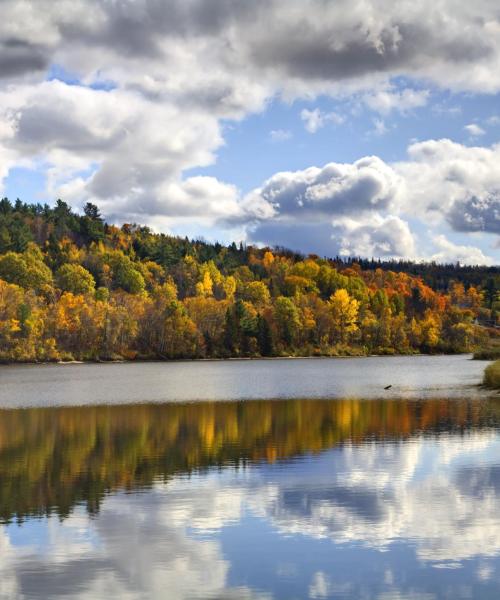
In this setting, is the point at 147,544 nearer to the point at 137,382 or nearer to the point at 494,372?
the point at 494,372

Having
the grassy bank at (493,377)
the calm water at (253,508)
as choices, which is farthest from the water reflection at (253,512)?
the grassy bank at (493,377)

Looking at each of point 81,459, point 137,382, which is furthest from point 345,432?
point 137,382

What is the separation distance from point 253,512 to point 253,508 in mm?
531

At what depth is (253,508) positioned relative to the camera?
25438 mm

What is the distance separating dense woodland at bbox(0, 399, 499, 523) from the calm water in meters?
0.13

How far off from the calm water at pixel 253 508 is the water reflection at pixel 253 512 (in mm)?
63

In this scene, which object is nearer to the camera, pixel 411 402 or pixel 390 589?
pixel 390 589

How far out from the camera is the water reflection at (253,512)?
18453 millimetres

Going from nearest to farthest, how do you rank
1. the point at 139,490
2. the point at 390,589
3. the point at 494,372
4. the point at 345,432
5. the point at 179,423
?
the point at 390,589, the point at 139,490, the point at 345,432, the point at 179,423, the point at 494,372

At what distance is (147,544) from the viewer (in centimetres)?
2159

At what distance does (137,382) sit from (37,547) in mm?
82482

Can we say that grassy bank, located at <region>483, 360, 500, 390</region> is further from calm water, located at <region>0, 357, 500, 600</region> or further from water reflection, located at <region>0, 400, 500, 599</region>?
water reflection, located at <region>0, 400, 500, 599</region>

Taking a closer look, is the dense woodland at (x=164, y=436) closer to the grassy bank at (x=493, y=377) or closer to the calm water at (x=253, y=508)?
the calm water at (x=253, y=508)

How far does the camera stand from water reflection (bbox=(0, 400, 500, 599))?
60.5ft
